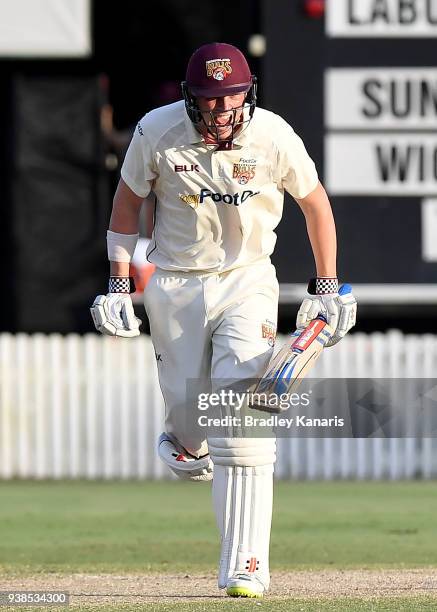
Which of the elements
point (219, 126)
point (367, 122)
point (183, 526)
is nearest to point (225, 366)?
point (219, 126)

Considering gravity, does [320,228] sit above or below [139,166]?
below

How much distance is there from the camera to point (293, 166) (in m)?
5.77

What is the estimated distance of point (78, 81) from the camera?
41.1 ft

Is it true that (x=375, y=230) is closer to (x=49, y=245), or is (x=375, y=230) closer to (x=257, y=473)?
(x=49, y=245)

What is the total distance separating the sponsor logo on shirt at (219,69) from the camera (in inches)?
221

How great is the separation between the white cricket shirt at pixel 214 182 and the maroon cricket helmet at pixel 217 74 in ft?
0.52

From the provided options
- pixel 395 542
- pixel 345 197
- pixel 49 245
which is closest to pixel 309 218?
pixel 395 542

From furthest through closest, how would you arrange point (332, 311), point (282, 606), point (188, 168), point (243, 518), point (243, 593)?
point (332, 311), point (188, 168), point (243, 518), point (243, 593), point (282, 606)

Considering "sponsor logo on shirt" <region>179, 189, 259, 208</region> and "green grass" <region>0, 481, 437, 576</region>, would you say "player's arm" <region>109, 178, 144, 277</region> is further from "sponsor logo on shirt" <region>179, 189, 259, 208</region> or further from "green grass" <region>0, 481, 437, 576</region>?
"green grass" <region>0, 481, 437, 576</region>

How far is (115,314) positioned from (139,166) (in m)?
0.57

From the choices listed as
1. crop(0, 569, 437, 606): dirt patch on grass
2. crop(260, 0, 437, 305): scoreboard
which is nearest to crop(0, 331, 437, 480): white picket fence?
crop(260, 0, 437, 305): scoreboard

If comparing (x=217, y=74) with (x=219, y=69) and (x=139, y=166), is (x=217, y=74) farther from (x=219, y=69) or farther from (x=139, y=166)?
(x=139, y=166)

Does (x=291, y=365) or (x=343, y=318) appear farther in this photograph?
(x=343, y=318)

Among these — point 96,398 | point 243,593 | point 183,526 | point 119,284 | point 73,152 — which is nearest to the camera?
point 243,593
